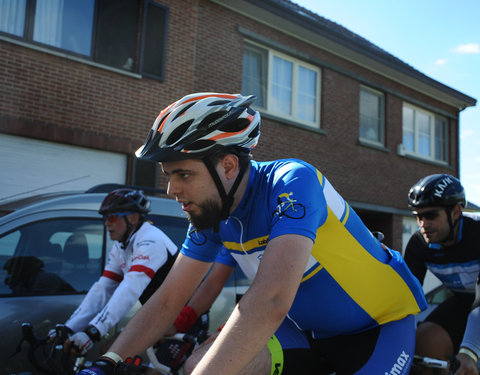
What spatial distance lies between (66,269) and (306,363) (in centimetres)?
270

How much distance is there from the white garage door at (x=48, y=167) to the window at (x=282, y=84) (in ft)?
14.4

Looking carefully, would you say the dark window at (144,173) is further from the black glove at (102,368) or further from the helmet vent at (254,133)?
the black glove at (102,368)

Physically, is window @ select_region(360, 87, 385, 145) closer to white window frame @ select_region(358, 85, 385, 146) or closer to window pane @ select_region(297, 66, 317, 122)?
white window frame @ select_region(358, 85, 385, 146)

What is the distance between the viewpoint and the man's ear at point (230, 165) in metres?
2.00

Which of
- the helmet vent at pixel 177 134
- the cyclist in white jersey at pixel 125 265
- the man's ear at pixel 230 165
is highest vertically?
the helmet vent at pixel 177 134

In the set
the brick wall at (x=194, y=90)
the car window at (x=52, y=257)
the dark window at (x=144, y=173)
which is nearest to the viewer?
the car window at (x=52, y=257)

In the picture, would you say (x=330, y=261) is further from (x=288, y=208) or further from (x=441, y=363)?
(x=441, y=363)

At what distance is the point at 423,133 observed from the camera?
17.3 m

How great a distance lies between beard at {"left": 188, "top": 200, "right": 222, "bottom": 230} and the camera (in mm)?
1964

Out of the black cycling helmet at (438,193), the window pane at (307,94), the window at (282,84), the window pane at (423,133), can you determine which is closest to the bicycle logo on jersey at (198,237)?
the black cycling helmet at (438,193)

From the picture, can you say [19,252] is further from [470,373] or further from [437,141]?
[437,141]

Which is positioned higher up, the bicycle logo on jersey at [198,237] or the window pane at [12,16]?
the window pane at [12,16]

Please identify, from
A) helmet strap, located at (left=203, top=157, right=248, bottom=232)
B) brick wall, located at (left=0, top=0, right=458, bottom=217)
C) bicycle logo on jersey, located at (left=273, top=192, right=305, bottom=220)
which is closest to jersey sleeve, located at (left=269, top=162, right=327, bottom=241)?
bicycle logo on jersey, located at (left=273, top=192, right=305, bottom=220)

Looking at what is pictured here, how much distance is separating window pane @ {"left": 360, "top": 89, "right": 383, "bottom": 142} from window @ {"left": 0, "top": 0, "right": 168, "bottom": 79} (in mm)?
7405
